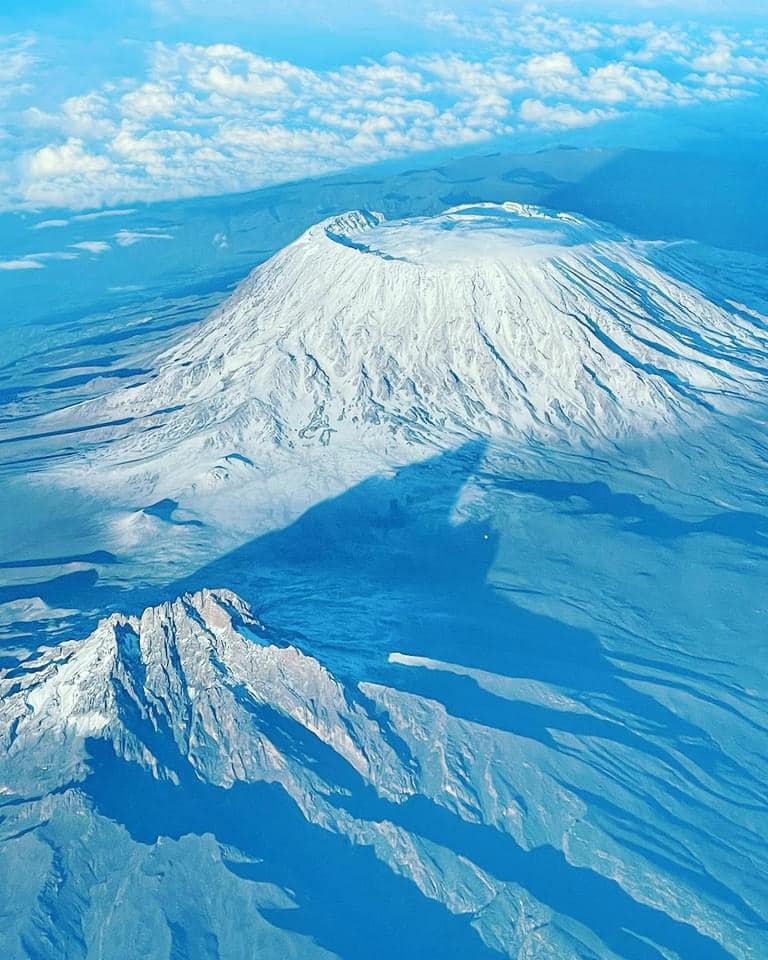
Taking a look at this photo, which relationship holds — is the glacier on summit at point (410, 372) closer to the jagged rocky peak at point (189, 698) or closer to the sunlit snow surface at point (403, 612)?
the sunlit snow surface at point (403, 612)

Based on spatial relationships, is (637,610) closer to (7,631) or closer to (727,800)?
(727,800)

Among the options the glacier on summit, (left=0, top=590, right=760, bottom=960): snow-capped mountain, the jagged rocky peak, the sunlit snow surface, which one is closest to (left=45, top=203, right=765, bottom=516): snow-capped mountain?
the glacier on summit

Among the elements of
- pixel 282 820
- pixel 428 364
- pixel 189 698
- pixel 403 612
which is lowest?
pixel 282 820

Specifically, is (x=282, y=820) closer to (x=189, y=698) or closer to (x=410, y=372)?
(x=189, y=698)

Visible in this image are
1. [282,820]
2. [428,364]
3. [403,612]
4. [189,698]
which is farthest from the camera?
[428,364]

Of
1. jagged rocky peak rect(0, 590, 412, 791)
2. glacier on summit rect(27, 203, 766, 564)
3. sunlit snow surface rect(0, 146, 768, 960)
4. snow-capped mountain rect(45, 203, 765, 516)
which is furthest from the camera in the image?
snow-capped mountain rect(45, 203, 765, 516)

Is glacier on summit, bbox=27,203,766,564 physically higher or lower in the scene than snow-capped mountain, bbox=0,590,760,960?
higher

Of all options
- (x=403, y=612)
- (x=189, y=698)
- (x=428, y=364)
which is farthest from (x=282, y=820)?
(x=428, y=364)

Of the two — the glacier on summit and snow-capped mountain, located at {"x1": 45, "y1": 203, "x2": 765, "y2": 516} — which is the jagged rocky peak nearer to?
the glacier on summit
